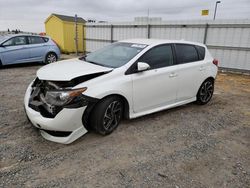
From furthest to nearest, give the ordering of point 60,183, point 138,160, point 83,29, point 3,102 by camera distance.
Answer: point 83,29, point 3,102, point 138,160, point 60,183

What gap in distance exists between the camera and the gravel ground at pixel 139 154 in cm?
232

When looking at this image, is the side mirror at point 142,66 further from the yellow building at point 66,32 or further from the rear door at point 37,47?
the yellow building at point 66,32

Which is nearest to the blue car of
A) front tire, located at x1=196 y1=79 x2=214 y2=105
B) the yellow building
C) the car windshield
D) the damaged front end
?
the yellow building

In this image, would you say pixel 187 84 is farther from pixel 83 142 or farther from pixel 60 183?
pixel 60 183

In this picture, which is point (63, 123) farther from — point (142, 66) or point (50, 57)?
point (50, 57)

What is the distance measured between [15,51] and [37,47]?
36.6 inches

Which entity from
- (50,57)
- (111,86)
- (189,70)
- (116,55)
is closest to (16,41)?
(50,57)

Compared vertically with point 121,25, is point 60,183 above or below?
below

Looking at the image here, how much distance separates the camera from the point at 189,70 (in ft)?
13.7

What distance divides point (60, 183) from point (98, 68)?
174 centimetres

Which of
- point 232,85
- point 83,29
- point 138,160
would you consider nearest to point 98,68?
point 138,160

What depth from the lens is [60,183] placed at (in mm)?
2223

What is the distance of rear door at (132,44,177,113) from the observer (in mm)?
3422

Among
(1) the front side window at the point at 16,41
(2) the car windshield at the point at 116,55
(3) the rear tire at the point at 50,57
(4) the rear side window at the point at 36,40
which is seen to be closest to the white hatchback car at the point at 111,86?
(2) the car windshield at the point at 116,55
